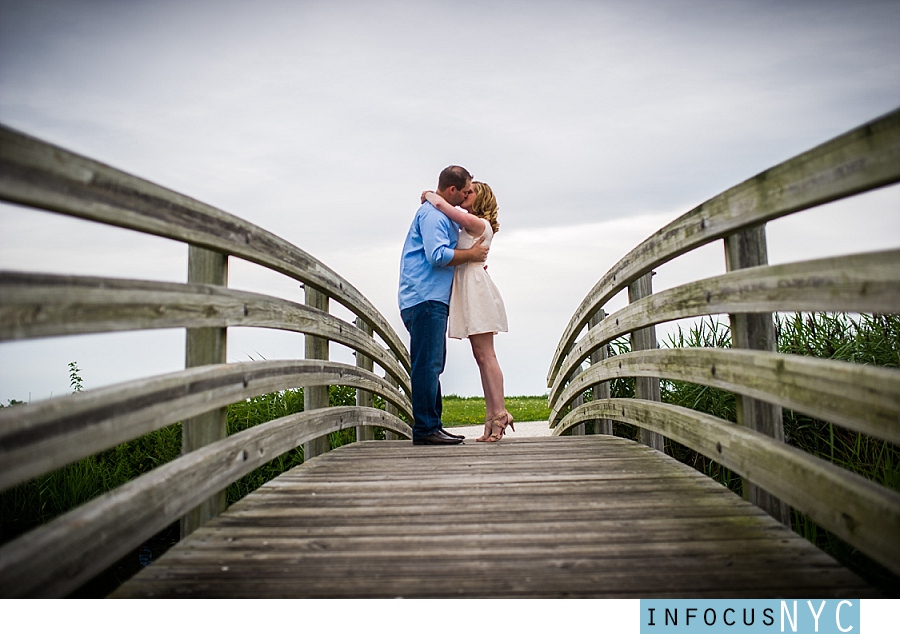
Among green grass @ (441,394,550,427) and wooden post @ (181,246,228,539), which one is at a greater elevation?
wooden post @ (181,246,228,539)

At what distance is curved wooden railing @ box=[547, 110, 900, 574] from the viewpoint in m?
1.83

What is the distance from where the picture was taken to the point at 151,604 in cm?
195

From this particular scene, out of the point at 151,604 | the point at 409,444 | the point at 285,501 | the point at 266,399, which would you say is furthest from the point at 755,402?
the point at 266,399

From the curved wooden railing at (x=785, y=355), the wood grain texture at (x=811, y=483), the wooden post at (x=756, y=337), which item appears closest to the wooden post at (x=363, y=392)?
the curved wooden railing at (x=785, y=355)

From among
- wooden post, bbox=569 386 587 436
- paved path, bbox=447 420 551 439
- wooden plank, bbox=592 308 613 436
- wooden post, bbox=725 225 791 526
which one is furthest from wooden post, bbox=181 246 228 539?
paved path, bbox=447 420 551 439

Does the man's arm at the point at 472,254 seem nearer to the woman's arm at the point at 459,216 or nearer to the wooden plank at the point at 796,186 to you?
the woman's arm at the point at 459,216

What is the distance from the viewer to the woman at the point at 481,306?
4.96 meters

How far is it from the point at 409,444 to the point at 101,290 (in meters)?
3.39

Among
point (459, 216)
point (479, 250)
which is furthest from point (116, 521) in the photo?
point (479, 250)

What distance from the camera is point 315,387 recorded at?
4.49 meters

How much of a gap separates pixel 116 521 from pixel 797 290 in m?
2.28

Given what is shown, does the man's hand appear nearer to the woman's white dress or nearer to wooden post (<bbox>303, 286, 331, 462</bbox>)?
the woman's white dress

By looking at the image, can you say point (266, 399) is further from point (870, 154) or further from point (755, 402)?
point (870, 154)

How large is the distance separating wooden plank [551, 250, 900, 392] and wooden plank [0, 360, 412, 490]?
209 cm
